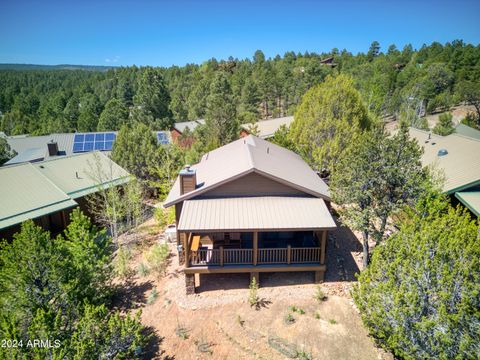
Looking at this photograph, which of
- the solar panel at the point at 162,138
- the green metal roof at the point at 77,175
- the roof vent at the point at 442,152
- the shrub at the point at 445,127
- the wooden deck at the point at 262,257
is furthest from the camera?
the shrub at the point at 445,127

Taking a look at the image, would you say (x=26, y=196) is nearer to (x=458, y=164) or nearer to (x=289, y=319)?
(x=289, y=319)

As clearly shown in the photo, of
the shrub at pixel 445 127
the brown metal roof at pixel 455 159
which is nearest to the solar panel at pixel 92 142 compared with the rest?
the brown metal roof at pixel 455 159

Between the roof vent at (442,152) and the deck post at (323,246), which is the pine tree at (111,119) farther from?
the deck post at (323,246)

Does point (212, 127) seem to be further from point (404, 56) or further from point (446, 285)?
point (404, 56)

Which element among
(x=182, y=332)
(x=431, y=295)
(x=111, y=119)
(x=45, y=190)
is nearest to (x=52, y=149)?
(x=45, y=190)

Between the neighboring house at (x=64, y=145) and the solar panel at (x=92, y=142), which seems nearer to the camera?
the neighboring house at (x=64, y=145)
